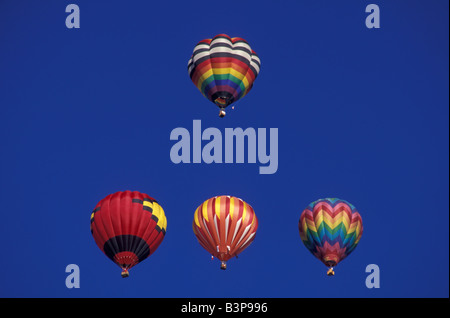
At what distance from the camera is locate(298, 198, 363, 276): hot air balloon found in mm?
27359

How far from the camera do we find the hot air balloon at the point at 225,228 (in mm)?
26734

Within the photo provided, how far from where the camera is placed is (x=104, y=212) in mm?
26266

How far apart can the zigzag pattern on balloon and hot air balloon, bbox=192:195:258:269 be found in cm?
170

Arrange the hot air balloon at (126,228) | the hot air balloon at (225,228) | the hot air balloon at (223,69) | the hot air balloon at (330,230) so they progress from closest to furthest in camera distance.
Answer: the hot air balloon at (126,228), the hot air balloon at (225,228), the hot air balloon at (330,230), the hot air balloon at (223,69)

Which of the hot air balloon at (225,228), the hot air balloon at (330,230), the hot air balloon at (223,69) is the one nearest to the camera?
the hot air balloon at (225,228)

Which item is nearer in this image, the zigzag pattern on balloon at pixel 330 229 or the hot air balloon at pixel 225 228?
the hot air balloon at pixel 225 228

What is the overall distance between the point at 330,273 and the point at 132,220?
5.76 m

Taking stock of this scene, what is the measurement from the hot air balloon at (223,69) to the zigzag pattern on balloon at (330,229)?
12.9 feet

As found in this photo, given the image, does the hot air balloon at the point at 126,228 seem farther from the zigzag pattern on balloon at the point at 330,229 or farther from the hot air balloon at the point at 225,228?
the zigzag pattern on balloon at the point at 330,229

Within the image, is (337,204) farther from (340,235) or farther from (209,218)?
(209,218)

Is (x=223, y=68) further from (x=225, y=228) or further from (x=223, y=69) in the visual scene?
(x=225, y=228)

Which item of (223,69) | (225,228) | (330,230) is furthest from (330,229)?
(223,69)

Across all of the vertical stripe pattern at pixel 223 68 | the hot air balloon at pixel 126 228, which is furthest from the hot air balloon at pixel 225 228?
the vertical stripe pattern at pixel 223 68

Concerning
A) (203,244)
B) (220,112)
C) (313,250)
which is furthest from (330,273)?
(220,112)
